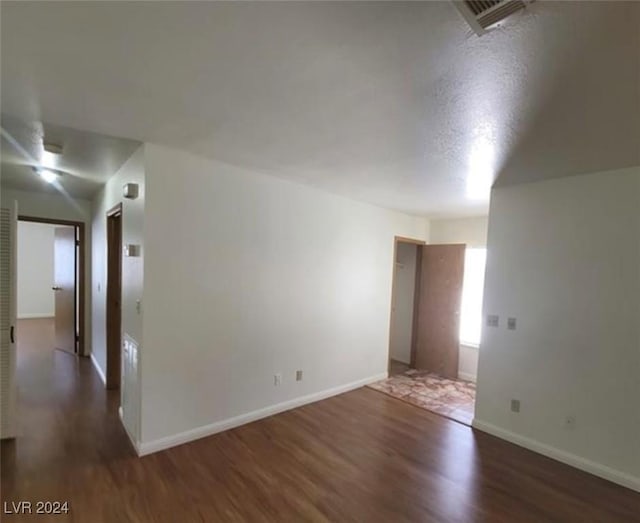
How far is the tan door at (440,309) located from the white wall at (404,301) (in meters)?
0.25

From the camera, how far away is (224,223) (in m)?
3.03

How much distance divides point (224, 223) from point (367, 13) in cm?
219

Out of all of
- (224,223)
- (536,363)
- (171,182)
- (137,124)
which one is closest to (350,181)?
(224,223)

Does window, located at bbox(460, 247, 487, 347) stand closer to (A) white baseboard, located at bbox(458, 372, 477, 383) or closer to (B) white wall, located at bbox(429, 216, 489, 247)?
(B) white wall, located at bbox(429, 216, 489, 247)

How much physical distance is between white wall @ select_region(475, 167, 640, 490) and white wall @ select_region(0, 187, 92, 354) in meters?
5.50

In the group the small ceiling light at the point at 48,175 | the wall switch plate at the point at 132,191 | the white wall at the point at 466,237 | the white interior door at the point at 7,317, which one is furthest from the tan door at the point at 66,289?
the white wall at the point at 466,237

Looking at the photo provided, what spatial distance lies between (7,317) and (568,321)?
15.7 ft

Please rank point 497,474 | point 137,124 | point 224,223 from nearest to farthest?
1. point 137,124
2. point 497,474
3. point 224,223

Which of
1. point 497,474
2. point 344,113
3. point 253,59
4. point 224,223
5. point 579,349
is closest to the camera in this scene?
point 253,59

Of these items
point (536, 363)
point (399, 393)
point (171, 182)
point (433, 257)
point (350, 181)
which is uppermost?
point (350, 181)

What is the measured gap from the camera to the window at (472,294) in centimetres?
510

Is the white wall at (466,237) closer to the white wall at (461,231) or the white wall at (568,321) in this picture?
the white wall at (461,231)

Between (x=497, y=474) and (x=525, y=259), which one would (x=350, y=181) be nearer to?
(x=525, y=259)

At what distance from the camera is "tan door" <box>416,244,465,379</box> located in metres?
5.05
